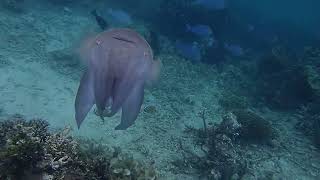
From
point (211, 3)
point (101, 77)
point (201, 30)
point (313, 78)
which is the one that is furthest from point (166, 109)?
point (211, 3)

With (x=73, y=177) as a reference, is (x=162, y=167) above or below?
below

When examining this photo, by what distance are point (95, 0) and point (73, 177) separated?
16.3 metres

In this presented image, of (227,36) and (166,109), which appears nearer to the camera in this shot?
(166,109)

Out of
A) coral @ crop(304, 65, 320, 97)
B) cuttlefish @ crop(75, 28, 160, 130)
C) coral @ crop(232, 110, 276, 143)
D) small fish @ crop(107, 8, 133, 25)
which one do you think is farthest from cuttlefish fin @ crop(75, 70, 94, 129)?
small fish @ crop(107, 8, 133, 25)

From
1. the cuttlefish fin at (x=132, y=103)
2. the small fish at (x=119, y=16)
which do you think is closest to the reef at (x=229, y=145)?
the cuttlefish fin at (x=132, y=103)

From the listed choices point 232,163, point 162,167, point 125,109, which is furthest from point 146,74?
point 232,163

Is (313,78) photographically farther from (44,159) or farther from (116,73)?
(116,73)

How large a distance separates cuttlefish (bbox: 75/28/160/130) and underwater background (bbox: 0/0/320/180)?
1.25m

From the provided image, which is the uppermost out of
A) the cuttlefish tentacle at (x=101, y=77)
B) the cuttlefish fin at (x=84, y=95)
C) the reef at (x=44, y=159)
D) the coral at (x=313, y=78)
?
the cuttlefish tentacle at (x=101, y=77)

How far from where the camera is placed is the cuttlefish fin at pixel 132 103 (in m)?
3.37

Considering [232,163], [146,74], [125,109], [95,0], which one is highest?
[146,74]

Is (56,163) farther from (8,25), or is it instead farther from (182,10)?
(182,10)

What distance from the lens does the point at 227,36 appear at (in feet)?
64.6

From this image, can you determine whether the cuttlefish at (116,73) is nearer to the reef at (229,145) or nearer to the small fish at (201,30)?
the reef at (229,145)
